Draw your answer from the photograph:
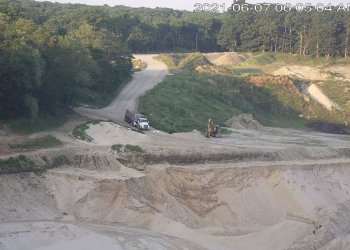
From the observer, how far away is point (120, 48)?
65.9m

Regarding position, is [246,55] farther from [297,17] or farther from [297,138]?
[297,138]

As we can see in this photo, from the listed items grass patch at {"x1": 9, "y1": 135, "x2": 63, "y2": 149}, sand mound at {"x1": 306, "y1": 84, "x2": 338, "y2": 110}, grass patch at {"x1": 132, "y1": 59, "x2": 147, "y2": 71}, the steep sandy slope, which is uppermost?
grass patch at {"x1": 132, "y1": 59, "x2": 147, "y2": 71}

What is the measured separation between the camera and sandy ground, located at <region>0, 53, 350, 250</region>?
103ft

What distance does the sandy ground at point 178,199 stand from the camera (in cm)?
3125

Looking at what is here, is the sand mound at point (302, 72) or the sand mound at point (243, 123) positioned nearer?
the sand mound at point (243, 123)

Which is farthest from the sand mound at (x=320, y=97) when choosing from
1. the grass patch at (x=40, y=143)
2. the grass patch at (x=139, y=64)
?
the grass patch at (x=40, y=143)

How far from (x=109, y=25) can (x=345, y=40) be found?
141 ft

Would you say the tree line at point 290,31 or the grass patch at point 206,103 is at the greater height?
the tree line at point 290,31

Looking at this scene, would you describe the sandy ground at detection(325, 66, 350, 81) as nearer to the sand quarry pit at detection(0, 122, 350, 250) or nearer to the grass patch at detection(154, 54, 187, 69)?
the grass patch at detection(154, 54, 187, 69)

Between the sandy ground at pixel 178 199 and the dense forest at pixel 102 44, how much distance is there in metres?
4.27

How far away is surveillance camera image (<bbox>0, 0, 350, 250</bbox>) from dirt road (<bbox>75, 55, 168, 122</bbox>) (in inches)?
12.3

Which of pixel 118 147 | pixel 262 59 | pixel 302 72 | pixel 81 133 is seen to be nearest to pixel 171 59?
pixel 262 59

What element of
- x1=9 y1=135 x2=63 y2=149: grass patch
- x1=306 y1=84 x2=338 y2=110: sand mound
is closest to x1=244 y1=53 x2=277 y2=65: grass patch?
x1=306 y1=84 x2=338 y2=110: sand mound

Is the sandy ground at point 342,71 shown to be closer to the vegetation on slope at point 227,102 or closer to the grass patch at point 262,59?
the grass patch at point 262,59
